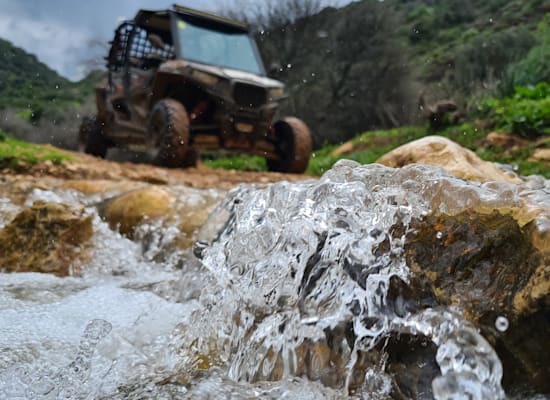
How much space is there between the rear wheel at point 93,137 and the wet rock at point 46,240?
18.2 ft

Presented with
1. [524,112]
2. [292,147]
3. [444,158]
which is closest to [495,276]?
[444,158]

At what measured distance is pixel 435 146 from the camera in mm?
2961

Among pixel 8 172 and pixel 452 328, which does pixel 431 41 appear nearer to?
pixel 8 172

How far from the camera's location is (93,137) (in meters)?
8.51

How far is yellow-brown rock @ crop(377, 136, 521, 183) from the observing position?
8.95ft

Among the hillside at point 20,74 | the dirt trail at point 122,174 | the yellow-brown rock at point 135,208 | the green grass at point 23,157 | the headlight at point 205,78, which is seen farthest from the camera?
the hillside at point 20,74

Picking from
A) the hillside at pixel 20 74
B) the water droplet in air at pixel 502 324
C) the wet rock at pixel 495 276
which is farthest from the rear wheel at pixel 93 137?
the water droplet in air at pixel 502 324

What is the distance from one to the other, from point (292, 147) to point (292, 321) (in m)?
5.25

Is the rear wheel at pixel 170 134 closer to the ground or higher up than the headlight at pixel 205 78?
closer to the ground

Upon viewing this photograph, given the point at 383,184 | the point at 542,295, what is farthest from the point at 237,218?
the point at 542,295

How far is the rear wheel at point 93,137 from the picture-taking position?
27.9 feet

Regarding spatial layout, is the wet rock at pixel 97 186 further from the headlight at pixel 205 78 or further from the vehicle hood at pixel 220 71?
the vehicle hood at pixel 220 71

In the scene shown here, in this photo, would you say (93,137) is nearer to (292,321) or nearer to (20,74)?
(20,74)

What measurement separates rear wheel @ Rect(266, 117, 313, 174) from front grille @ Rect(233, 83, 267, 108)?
70cm
